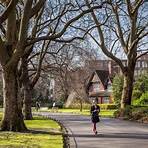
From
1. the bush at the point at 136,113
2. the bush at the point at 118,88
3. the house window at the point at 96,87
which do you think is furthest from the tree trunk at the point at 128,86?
the house window at the point at 96,87

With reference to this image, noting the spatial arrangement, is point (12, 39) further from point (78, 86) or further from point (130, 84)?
point (78, 86)

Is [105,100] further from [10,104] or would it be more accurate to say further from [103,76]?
[10,104]

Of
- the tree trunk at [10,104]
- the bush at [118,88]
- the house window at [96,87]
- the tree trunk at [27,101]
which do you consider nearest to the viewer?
the tree trunk at [10,104]

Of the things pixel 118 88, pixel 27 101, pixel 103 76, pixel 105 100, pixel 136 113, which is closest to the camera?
pixel 136 113

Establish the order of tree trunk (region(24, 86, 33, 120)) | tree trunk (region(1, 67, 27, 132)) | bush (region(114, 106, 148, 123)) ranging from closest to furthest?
tree trunk (region(1, 67, 27, 132)), bush (region(114, 106, 148, 123)), tree trunk (region(24, 86, 33, 120))

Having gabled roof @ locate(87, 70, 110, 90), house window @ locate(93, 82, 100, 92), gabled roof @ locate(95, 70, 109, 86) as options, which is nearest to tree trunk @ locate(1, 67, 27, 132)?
gabled roof @ locate(87, 70, 110, 90)

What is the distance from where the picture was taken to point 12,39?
1041 inches

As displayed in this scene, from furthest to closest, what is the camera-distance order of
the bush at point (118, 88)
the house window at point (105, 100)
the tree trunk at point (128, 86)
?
the house window at point (105, 100)
the bush at point (118, 88)
the tree trunk at point (128, 86)

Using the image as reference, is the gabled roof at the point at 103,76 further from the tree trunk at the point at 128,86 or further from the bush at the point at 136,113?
the bush at the point at 136,113

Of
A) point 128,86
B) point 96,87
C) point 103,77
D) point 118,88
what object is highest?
point 103,77

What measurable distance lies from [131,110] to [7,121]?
19.1 meters

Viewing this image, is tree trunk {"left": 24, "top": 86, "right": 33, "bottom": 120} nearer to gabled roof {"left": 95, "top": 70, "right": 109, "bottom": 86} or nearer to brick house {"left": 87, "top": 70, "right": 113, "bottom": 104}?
brick house {"left": 87, "top": 70, "right": 113, "bottom": 104}

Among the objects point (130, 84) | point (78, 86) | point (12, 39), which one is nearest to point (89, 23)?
point (130, 84)

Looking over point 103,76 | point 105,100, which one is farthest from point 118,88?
point 103,76
